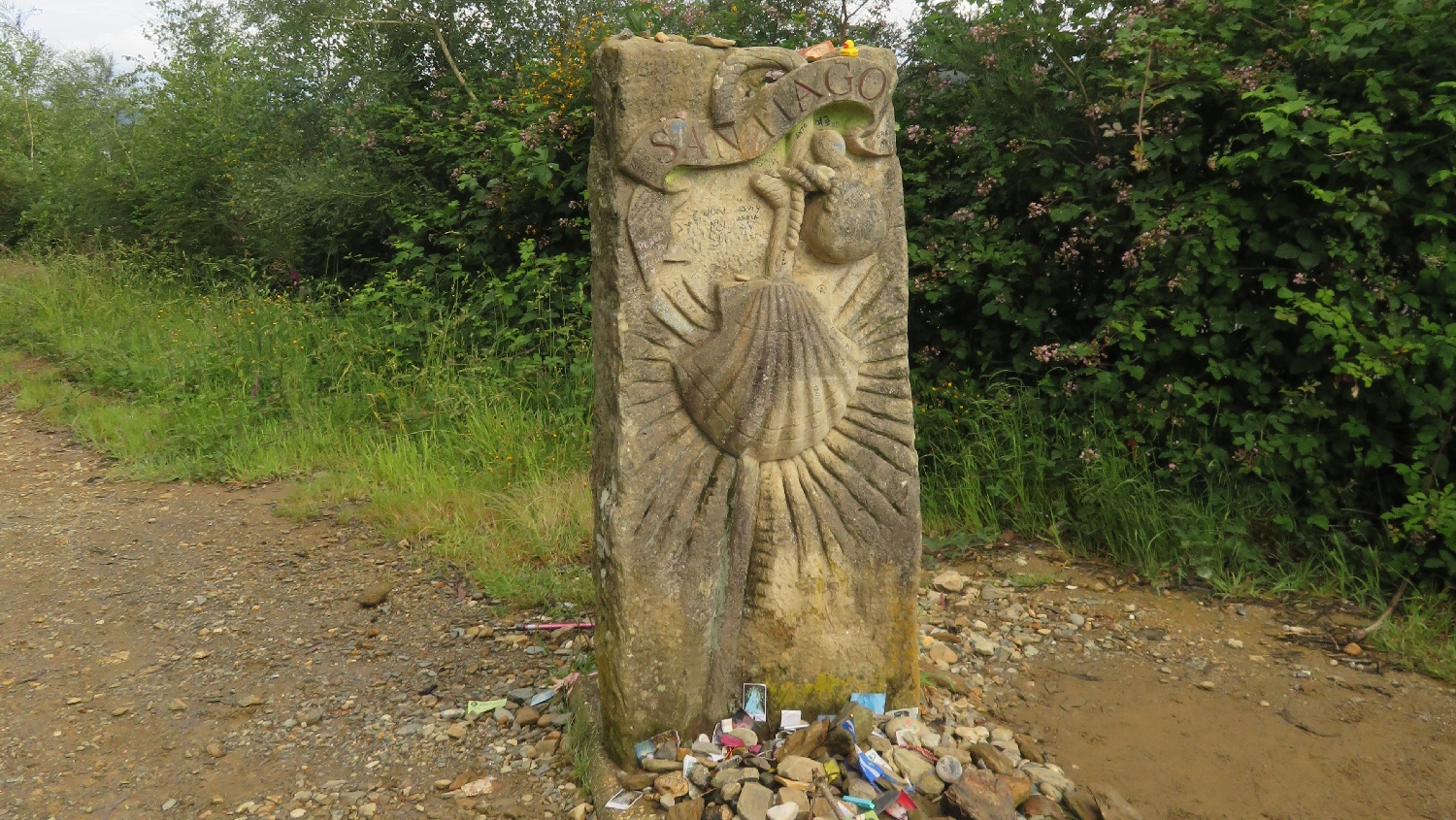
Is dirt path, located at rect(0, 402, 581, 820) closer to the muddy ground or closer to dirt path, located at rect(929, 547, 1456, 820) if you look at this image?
the muddy ground

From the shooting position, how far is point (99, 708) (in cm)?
310

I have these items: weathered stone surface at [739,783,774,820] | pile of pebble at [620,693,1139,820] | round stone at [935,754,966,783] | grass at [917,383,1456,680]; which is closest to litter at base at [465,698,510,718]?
pile of pebble at [620,693,1139,820]

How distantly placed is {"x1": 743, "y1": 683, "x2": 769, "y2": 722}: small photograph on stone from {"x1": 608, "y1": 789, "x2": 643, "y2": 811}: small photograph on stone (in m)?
0.38

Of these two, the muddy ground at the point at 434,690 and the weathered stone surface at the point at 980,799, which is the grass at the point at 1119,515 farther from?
the weathered stone surface at the point at 980,799

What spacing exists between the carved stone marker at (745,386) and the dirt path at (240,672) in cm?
58

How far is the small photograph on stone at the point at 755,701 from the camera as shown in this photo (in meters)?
2.65

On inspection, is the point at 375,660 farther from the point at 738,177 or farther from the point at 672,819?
the point at 738,177

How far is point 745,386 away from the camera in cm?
247

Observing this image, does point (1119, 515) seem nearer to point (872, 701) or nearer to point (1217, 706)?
point (1217, 706)

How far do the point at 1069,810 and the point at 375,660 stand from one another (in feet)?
7.16

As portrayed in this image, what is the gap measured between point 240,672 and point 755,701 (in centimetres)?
177

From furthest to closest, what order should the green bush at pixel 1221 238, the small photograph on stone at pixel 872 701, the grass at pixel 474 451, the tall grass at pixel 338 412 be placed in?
the tall grass at pixel 338 412 < the grass at pixel 474 451 < the green bush at pixel 1221 238 < the small photograph on stone at pixel 872 701

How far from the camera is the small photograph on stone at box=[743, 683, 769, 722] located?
265cm

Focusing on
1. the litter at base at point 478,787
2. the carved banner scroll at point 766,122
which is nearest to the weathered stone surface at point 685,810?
the litter at base at point 478,787
